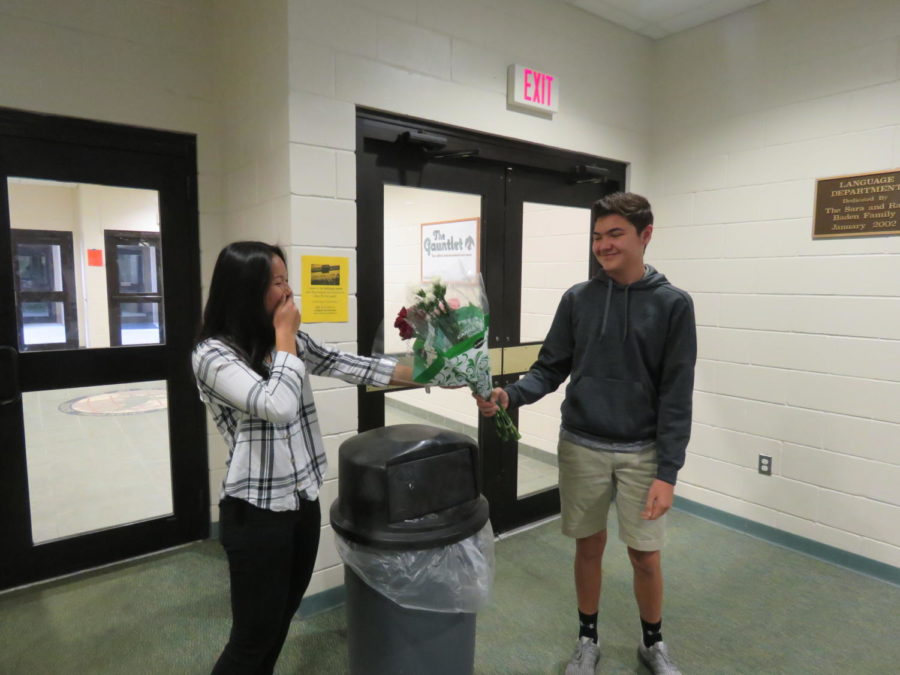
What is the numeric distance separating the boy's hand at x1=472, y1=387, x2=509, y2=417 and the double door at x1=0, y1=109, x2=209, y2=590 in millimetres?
1782

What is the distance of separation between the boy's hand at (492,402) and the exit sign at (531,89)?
1.63 m

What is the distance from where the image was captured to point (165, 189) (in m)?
2.63

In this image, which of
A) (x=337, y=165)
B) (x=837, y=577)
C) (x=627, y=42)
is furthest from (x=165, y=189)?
(x=837, y=577)

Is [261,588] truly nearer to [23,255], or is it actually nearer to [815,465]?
[23,255]

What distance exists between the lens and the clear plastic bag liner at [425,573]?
1390mm

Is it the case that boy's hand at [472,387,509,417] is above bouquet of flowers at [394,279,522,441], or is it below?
below

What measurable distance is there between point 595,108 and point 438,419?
7.14ft

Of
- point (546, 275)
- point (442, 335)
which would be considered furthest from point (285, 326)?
point (546, 275)

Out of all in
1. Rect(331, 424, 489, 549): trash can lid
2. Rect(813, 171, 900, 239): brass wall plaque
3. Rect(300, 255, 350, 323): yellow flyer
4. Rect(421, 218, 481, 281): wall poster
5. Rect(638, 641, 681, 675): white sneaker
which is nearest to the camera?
Rect(331, 424, 489, 549): trash can lid

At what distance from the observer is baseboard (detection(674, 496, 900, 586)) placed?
8.50 feet

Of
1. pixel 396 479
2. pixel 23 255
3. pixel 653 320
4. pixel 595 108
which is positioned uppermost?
pixel 595 108

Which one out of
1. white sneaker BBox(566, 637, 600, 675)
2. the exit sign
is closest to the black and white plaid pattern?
white sneaker BBox(566, 637, 600, 675)

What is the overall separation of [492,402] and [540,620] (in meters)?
1.15

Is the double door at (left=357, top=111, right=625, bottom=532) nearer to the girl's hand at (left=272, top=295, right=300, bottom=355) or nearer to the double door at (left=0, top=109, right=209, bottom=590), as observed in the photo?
the girl's hand at (left=272, top=295, right=300, bottom=355)
